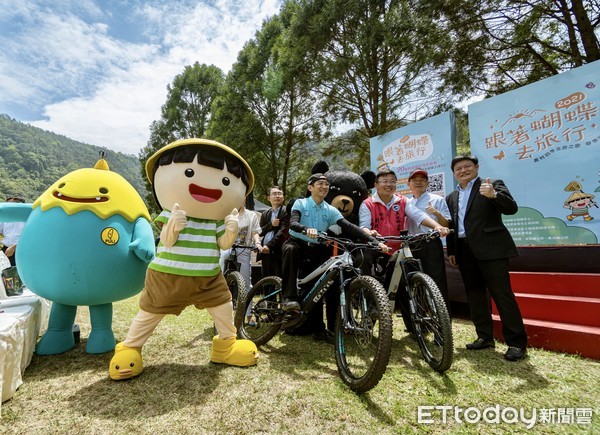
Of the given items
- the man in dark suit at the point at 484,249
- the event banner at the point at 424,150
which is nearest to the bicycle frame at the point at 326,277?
the man in dark suit at the point at 484,249

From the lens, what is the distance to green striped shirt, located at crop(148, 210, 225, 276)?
2.59 metres

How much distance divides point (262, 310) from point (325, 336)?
0.75 meters

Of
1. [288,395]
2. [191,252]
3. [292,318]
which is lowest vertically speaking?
[288,395]

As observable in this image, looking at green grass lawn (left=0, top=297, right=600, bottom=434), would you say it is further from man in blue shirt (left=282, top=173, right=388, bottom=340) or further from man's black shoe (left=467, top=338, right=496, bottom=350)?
man in blue shirt (left=282, top=173, right=388, bottom=340)

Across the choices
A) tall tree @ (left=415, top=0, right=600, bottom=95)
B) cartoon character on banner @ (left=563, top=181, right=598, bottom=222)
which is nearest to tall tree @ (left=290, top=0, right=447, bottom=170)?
tall tree @ (left=415, top=0, right=600, bottom=95)

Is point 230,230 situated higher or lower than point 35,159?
lower

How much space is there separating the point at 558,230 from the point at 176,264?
504 centimetres

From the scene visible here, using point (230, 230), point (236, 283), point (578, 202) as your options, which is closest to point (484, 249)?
point (230, 230)

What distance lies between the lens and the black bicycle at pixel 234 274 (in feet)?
12.2

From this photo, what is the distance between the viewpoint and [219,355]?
287 centimetres

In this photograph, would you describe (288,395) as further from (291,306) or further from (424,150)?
(424,150)

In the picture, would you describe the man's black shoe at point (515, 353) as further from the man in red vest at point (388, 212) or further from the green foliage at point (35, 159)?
the green foliage at point (35, 159)

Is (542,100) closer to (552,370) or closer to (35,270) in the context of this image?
(552,370)

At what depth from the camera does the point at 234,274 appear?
12.8 ft
